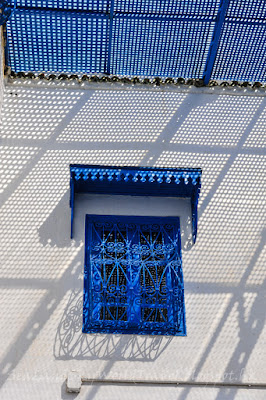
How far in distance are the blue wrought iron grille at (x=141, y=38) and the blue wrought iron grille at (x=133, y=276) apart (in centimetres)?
206

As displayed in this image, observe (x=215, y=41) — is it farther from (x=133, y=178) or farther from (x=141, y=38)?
(x=133, y=178)

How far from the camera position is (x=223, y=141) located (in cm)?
739

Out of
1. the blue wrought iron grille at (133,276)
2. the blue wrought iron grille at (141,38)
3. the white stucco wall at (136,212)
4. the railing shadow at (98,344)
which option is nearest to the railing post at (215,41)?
the blue wrought iron grille at (141,38)

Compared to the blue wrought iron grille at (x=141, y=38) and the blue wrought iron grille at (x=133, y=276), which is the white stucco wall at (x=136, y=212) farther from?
the blue wrought iron grille at (x=141, y=38)

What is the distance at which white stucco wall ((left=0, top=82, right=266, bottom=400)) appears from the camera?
592 cm

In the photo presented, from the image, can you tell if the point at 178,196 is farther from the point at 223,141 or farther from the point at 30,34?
the point at 30,34

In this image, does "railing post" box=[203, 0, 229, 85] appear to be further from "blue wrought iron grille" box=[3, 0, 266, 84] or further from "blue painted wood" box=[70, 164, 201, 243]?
"blue painted wood" box=[70, 164, 201, 243]

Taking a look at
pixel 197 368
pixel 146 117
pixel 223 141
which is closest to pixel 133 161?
pixel 146 117

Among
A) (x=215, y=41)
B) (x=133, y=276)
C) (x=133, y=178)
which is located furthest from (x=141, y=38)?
(x=133, y=276)

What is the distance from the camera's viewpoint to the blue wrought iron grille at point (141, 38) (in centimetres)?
705

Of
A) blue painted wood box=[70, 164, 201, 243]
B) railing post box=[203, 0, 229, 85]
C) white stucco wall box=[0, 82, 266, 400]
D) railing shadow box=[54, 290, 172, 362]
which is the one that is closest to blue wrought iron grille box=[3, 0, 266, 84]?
railing post box=[203, 0, 229, 85]

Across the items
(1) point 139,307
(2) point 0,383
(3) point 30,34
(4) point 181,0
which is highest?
(4) point 181,0

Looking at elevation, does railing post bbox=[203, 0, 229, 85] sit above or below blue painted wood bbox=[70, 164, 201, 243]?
above

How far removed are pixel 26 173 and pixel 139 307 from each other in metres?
2.05
